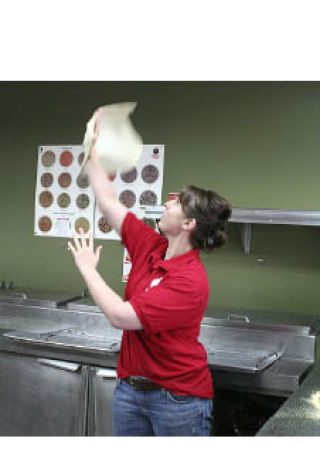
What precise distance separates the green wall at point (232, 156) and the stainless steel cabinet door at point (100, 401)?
0.71 m

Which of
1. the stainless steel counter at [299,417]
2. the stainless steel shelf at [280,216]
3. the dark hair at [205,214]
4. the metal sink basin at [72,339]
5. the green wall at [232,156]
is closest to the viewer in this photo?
the stainless steel counter at [299,417]

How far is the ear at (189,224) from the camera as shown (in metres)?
1.81

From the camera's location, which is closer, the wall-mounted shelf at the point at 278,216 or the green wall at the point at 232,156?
the wall-mounted shelf at the point at 278,216

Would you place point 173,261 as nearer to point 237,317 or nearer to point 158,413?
point 158,413

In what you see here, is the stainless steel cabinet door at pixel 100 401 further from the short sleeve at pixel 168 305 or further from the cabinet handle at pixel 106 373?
the short sleeve at pixel 168 305

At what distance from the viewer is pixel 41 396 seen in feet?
8.54

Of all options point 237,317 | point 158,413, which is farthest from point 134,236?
point 237,317

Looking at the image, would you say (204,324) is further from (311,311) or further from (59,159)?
(59,159)

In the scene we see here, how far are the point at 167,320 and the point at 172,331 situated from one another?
4.9 inches

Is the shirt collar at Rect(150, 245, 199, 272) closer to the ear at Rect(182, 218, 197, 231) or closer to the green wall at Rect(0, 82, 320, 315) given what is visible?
the ear at Rect(182, 218, 197, 231)

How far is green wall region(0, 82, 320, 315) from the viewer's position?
280 centimetres

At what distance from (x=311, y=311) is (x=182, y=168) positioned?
1.04 m

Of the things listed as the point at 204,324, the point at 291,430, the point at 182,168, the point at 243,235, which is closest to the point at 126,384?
the point at 291,430

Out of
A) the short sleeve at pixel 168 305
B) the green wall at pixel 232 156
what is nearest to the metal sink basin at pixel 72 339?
the green wall at pixel 232 156
